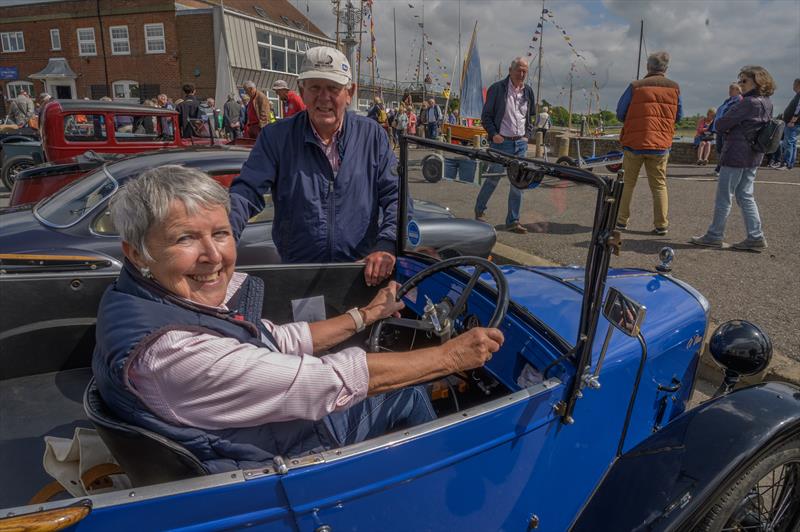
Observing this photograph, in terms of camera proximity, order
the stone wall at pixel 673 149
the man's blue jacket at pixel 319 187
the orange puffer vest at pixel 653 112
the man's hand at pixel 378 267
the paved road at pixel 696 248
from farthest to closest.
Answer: the stone wall at pixel 673 149 → the orange puffer vest at pixel 653 112 → the man's blue jacket at pixel 319 187 → the man's hand at pixel 378 267 → the paved road at pixel 696 248

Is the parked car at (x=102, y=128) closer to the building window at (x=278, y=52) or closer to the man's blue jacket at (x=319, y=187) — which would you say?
the man's blue jacket at (x=319, y=187)

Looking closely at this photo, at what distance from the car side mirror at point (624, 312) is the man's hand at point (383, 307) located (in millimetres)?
1027

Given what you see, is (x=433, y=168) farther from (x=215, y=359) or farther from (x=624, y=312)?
(x=215, y=359)

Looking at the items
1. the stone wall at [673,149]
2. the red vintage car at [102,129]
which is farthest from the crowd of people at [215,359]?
the stone wall at [673,149]

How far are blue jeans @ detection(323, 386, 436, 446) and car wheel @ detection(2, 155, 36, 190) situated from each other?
1152cm

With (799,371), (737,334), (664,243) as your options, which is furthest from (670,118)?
(737,334)

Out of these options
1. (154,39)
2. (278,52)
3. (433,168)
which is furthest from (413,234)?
(278,52)

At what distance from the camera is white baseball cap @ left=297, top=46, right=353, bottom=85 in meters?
2.50

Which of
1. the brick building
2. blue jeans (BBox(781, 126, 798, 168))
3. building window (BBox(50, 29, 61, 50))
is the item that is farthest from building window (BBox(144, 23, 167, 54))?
blue jeans (BBox(781, 126, 798, 168))

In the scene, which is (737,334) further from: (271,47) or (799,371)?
(271,47)

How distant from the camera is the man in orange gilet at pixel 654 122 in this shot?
5496mm

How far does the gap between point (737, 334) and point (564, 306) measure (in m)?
0.86

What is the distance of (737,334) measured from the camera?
7.23ft

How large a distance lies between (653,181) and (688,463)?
4663 millimetres
